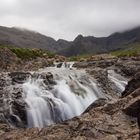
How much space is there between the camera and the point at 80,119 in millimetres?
15969

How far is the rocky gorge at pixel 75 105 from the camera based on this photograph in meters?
14.8

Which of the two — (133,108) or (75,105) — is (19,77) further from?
(133,108)

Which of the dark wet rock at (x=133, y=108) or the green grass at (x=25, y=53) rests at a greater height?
the green grass at (x=25, y=53)

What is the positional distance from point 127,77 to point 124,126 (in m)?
57.4

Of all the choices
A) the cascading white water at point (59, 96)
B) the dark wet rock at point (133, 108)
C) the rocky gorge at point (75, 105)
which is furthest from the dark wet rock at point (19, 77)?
the dark wet rock at point (133, 108)

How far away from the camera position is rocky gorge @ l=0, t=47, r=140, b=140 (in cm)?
1481

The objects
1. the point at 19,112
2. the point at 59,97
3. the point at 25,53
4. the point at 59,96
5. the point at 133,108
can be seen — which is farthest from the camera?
the point at 25,53

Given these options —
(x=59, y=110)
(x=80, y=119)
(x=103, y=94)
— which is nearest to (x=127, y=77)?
(x=103, y=94)

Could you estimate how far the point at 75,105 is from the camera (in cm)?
4409

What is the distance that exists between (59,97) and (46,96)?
272 centimetres

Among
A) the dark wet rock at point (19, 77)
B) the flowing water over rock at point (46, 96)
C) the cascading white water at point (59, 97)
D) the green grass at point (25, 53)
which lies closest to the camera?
the flowing water over rock at point (46, 96)

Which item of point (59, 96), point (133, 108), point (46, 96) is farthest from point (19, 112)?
point (133, 108)

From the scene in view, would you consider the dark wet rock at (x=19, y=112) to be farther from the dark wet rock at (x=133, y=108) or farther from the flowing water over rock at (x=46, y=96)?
the dark wet rock at (x=133, y=108)

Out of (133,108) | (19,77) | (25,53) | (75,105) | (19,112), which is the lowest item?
(75,105)
